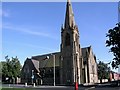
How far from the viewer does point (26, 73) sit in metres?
112

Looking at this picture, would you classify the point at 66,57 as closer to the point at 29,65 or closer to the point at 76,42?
the point at 76,42

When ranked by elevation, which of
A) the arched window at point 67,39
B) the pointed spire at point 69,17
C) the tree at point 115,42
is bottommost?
the tree at point 115,42

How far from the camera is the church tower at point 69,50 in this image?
3671 inches

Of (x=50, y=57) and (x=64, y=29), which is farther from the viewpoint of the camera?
(x=50, y=57)

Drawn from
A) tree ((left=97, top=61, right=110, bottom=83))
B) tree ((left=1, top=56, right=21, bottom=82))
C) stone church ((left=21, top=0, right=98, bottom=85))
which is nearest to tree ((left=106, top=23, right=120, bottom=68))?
stone church ((left=21, top=0, right=98, bottom=85))

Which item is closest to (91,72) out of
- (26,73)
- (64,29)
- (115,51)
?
(64,29)

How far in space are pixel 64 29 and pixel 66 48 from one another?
690cm

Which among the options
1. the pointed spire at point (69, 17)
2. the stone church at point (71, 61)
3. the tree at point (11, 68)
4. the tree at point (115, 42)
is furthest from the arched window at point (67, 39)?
the tree at point (115, 42)

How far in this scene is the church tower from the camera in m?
93.2

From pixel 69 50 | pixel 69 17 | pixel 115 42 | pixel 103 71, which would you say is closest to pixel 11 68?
pixel 69 50

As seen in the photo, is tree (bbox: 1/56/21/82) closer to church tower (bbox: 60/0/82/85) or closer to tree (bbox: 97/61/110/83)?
church tower (bbox: 60/0/82/85)

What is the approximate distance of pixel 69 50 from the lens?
95062mm

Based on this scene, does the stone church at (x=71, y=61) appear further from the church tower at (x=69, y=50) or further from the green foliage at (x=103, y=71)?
the green foliage at (x=103, y=71)

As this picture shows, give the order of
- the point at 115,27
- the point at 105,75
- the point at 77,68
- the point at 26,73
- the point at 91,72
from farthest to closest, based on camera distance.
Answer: the point at 105,75, the point at 26,73, the point at 91,72, the point at 77,68, the point at 115,27
